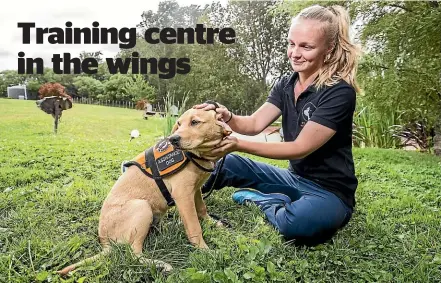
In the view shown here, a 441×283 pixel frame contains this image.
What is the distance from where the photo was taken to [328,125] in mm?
1515

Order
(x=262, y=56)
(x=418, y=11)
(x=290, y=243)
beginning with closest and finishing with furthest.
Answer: (x=290, y=243)
(x=418, y=11)
(x=262, y=56)

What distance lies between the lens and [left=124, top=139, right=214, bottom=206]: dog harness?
1412 millimetres

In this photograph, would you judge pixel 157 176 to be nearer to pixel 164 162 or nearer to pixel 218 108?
pixel 164 162

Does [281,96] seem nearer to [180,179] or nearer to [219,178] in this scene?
[219,178]

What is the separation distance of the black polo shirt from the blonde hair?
5 cm

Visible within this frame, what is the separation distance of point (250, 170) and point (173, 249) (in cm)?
58

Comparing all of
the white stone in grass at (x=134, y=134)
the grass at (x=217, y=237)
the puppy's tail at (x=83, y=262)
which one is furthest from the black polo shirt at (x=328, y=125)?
the white stone in grass at (x=134, y=134)

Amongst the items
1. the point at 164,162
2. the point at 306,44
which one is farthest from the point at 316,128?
the point at 164,162

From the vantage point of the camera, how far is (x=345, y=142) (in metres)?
1.69

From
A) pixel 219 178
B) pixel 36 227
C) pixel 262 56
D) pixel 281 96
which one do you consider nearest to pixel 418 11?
pixel 262 56

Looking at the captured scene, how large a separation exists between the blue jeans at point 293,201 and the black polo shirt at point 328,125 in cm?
5

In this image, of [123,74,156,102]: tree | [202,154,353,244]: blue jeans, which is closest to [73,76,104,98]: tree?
[123,74,156,102]: tree

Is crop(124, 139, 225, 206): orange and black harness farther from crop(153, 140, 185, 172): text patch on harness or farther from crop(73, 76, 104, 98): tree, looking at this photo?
crop(73, 76, 104, 98): tree

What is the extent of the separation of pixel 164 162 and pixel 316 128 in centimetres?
54
